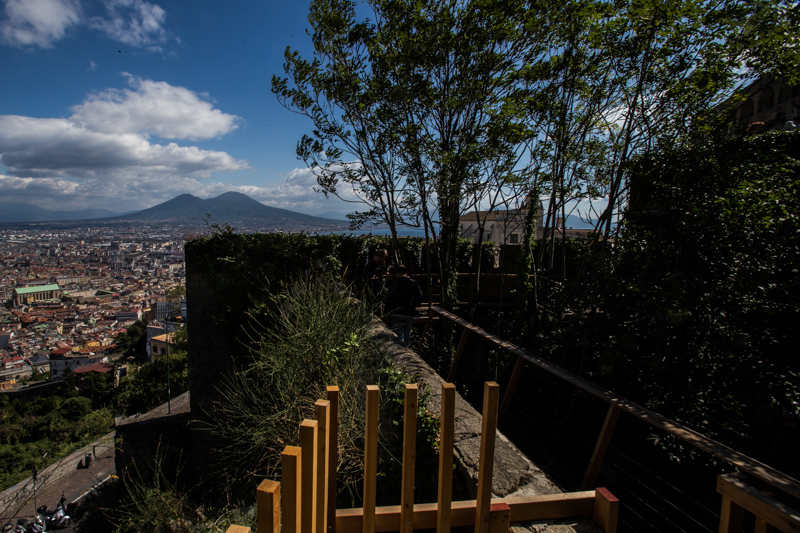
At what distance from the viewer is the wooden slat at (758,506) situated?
1.15 m

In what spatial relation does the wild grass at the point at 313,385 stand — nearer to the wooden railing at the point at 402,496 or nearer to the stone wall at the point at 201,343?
the wooden railing at the point at 402,496

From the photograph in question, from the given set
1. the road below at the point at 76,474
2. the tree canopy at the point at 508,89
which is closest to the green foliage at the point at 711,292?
the tree canopy at the point at 508,89

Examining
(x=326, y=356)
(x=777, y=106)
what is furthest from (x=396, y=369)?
(x=777, y=106)

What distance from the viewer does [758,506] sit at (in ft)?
4.10

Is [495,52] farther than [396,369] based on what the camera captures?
Yes

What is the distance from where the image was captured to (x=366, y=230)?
25.8 ft

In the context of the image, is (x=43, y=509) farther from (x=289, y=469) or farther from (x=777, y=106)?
(x=777, y=106)

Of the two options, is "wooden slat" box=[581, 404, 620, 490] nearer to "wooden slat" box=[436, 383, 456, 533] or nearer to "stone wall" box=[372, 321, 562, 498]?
"stone wall" box=[372, 321, 562, 498]

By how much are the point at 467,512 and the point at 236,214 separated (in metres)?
35.8

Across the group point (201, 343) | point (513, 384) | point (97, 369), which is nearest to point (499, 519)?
point (513, 384)

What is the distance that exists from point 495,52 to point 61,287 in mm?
82977

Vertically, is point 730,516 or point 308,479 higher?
point 308,479

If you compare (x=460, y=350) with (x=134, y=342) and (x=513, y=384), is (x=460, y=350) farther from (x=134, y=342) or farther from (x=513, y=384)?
(x=134, y=342)

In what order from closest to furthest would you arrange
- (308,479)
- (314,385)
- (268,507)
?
(268,507), (308,479), (314,385)
